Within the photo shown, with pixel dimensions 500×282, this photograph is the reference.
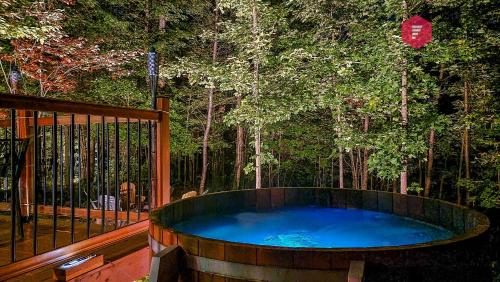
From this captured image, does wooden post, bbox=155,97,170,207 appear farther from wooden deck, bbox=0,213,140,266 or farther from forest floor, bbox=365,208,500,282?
forest floor, bbox=365,208,500,282

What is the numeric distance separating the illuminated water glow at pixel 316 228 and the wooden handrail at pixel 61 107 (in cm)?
95

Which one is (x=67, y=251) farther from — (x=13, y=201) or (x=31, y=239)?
(x=31, y=239)

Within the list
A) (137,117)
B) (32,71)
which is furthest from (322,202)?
(32,71)

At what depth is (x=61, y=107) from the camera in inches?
81.7

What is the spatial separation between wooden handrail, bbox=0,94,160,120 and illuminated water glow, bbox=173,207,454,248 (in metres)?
0.95

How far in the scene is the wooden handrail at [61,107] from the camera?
175 cm

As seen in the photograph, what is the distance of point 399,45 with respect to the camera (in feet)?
16.0


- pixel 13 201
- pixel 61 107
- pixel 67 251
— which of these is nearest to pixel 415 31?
pixel 61 107

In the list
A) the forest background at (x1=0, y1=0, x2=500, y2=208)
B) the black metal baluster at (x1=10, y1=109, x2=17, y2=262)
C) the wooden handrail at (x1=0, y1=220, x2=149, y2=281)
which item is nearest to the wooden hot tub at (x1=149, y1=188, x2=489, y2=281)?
the wooden handrail at (x1=0, y1=220, x2=149, y2=281)

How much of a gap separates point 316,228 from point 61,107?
2425 millimetres

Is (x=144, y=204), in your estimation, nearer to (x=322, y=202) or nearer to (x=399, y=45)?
(x=322, y=202)

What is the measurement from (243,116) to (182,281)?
A: 466cm

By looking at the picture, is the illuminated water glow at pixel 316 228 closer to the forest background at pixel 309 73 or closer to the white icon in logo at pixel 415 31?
the forest background at pixel 309 73

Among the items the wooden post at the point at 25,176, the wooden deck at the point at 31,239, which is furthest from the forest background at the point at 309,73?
the wooden deck at the point at 31,239
